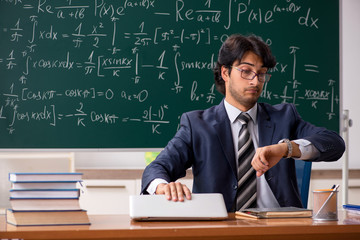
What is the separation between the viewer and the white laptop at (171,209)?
1.49m

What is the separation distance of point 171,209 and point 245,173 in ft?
2.22

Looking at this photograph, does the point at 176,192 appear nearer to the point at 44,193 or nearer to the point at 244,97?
the point at 44,193

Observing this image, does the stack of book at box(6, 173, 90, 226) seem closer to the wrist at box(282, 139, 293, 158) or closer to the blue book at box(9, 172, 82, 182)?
the blue book at box(9, 172, 82, 182)

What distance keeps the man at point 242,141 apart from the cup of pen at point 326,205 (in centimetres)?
40

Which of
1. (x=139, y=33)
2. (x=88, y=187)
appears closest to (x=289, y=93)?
(x=139, y=33)

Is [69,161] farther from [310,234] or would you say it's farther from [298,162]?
[310,234]

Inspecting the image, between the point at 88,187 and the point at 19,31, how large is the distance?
1072 millimetres

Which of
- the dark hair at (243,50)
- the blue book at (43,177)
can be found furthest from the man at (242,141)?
the blue book at (43,177)

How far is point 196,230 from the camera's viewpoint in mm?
1333

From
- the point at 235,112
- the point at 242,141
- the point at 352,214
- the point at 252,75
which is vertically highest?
the point at 252,75

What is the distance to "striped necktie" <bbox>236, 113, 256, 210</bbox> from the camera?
2088 mm

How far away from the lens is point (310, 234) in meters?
1.40

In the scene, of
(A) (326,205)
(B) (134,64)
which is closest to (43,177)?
(A) (326,205)

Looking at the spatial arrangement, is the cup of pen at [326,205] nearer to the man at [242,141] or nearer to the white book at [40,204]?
the man at [242,141]
